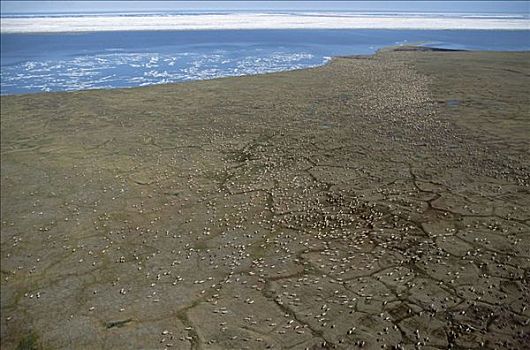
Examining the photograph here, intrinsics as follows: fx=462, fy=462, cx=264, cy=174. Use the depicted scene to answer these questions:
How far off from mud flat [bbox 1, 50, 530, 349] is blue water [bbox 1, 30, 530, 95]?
8231 mm

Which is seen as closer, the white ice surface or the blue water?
the blue water

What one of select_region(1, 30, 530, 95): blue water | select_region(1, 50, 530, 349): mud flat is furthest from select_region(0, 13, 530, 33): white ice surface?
select_region(1, 50, 530, 349): mud flat

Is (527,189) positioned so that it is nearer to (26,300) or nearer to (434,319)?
(434,319)

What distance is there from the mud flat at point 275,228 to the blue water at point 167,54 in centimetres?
823

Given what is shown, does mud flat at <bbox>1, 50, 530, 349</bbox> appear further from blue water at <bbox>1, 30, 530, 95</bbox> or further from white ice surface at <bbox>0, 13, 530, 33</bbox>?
white ice surface at <bbox>0, 13, 530, 33</bbox>

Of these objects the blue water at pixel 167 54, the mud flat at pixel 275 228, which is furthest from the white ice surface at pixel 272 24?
the mud flat at pixel 275 228

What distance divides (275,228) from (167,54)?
77.8 feet

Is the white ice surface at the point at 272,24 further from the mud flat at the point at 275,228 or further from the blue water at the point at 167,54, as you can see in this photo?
the mud flat at the point at 275,228

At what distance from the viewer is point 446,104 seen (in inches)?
483

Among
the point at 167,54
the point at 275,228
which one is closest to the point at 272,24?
the point at 167,54

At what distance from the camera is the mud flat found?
16.3 ft

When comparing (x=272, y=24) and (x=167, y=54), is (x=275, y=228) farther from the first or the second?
(x=272, y=24)

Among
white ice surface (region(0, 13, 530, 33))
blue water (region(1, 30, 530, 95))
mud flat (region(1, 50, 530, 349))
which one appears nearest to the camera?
mud flat (region(1, 50, 530, 349))

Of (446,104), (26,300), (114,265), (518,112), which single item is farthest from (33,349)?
(446,104)
